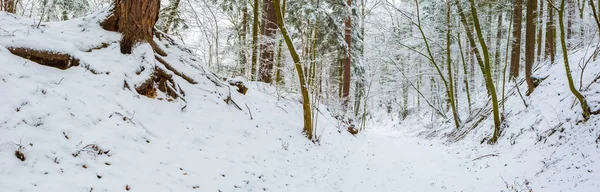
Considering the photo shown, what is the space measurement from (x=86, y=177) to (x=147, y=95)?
102 inches

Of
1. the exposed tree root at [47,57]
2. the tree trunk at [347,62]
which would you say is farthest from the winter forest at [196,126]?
the tree trunk at [347,62]

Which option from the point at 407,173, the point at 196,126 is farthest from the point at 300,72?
the point at 407,173

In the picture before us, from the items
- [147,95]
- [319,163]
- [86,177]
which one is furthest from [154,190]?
[319,163]

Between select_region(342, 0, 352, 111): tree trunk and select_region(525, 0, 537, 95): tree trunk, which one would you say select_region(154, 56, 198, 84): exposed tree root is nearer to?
select_region(525, 0, 537, 95): tree trunk

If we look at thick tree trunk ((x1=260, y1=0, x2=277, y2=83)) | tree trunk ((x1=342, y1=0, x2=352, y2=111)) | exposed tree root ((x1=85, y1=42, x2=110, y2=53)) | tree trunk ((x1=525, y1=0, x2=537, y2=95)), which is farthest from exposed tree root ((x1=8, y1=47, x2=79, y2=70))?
tree trunk ((x1=342, y1=0, x2=352, y2=111))

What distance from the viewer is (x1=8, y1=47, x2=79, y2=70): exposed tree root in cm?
458

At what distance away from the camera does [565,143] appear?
20.9 feet

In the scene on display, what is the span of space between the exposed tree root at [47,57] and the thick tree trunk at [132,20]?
1.07 metres

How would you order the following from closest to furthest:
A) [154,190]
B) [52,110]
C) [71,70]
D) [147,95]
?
1. [154,190]
2. [52,110]
3. [71,70]
4. [147,95]

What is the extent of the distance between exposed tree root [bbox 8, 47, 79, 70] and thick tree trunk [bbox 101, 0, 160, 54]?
107 centimetres

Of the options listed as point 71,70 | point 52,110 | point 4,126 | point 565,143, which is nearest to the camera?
point 4,126

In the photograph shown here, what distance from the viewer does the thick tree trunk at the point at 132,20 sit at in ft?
19.3

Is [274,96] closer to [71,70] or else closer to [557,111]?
[71,70]

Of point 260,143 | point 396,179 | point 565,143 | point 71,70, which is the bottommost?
point 396,179
